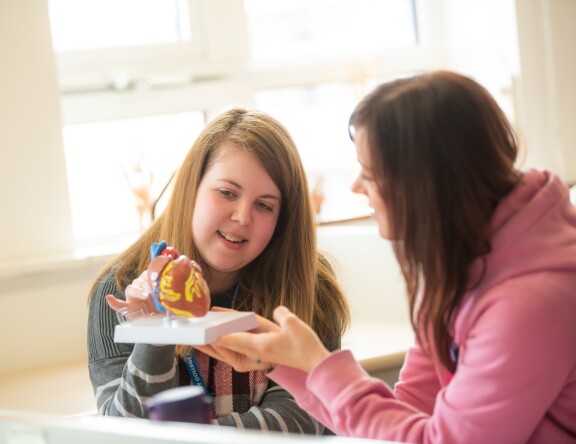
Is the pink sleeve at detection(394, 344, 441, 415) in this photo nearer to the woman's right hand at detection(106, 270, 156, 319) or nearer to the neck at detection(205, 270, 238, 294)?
the woman's right hand at detection(106, 270, 156, 319)

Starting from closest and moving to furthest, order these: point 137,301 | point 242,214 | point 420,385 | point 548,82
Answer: point 420,385
point 137,301
point 242,214
point 548,82

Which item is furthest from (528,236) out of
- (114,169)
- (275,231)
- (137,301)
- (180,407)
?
(114,169)

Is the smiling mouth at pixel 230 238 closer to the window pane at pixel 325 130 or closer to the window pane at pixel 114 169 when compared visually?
the window pane at pixel 114 169

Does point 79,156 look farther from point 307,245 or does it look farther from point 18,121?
point 307,245

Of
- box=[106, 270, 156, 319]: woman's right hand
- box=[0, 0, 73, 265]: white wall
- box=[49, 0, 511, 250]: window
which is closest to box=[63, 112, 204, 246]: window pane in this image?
box=[49, 0, 511, 250]: window

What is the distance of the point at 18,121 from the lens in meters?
2.22

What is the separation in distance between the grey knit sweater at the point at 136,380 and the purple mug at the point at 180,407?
52cm

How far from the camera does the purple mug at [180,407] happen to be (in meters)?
0.88

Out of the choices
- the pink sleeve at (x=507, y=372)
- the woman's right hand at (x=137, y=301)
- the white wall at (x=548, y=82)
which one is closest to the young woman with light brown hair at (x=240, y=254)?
the woman's right hand at (x=137, y=301)

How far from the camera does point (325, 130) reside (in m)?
2.94

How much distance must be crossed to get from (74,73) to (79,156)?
0.23 metres

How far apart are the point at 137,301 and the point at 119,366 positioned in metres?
0.24

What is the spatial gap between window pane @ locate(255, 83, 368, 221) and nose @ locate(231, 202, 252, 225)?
51.8 inches

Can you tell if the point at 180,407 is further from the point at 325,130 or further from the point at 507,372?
the point at 325,130
